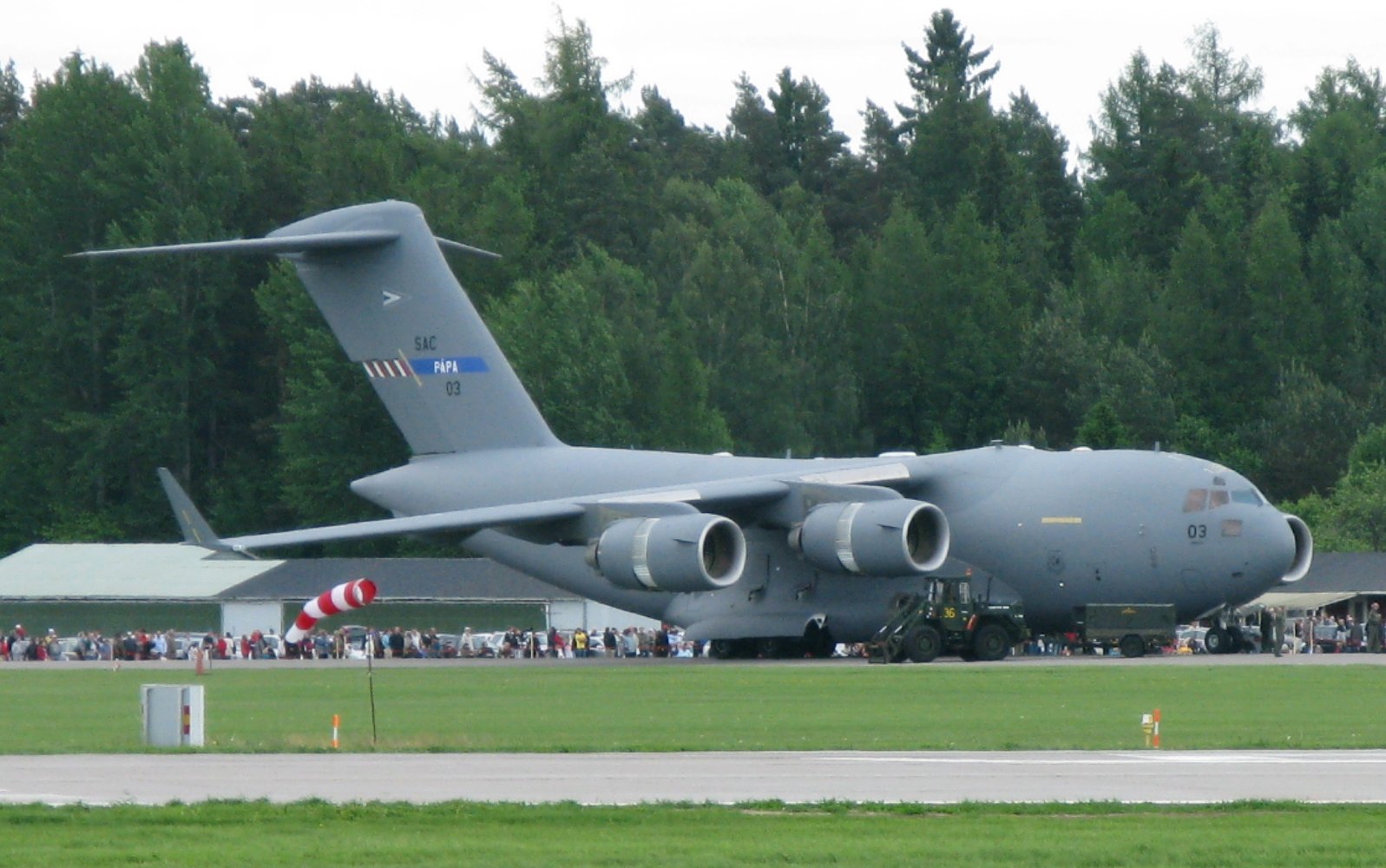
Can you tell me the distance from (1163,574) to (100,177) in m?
48.9

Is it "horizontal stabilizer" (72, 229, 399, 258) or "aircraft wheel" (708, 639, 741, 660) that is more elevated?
"horizontal stabilizer" (72, 229, 399, 258)

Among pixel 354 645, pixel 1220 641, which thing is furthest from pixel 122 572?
pixel 1220 641

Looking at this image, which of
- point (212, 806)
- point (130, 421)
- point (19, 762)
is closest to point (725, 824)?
point (212, 806)

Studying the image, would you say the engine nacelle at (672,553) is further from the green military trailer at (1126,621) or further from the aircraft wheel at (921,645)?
the green military trailer at (1126,621)

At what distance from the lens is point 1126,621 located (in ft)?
115

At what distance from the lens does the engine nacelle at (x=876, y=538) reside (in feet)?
109

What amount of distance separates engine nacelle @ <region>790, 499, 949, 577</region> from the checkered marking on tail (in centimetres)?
800

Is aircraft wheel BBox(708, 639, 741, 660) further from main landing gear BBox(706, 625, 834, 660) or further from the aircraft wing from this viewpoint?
the aircraft wing

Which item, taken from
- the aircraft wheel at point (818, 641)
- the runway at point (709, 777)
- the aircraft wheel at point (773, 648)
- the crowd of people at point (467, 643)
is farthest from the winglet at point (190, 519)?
the runway at point (709, 777)

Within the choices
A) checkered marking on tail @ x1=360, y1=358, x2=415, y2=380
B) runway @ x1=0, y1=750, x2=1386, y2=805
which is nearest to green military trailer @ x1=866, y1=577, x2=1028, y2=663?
checkered marking on tail @ x1=360, y1=358, x2=415, y2=380

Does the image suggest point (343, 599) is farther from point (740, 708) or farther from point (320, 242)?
point (320, 242)

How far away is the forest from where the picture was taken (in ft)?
229

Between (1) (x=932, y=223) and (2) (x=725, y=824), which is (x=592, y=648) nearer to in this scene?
(2) (x=725, y=824)

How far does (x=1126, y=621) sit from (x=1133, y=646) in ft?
2.70
